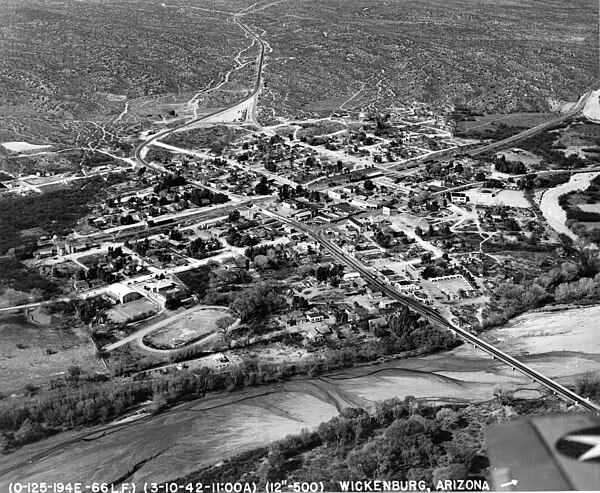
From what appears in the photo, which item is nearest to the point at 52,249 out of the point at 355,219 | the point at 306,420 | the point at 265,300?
the point at 265,300

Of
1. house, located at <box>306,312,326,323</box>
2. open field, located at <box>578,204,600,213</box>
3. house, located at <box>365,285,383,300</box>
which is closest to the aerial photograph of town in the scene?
house, located at <box>306,312,326,323</box>

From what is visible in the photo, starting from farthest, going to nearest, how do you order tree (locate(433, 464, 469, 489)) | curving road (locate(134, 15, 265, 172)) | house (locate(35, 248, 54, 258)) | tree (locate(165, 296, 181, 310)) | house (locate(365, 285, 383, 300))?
1. curving road (locate(134, 15, 265, 172))
2. house (locate(35, 248, 54, 258))
3. house (locate(365, 285, 383, 300))
4. tree (locate(165, 296, 181, 310))
5. tree (locate(433, 464, 469, 489))

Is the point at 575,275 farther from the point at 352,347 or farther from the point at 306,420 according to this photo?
the point at 306,420

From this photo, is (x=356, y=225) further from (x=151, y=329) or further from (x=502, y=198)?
(x=151, y=329)

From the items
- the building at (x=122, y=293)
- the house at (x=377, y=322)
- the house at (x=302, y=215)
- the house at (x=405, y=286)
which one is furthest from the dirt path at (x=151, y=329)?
the house at (x=302, y=215)

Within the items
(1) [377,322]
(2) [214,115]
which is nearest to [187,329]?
(1) [377,322]

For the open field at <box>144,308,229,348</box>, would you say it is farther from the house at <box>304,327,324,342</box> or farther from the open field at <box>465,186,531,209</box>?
the open field at <box>465,186,531,209</box>
